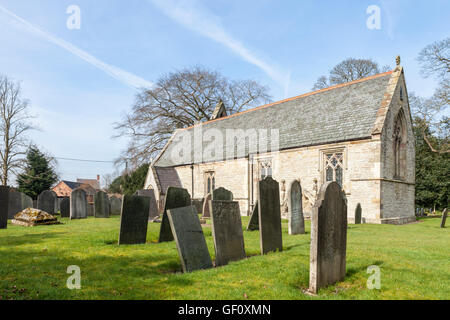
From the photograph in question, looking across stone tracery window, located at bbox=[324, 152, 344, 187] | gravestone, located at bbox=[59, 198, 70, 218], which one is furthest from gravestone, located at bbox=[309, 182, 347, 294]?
gravestone, located at bbox=[59, 198, 70, 218]

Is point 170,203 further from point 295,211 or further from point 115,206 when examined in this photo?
point 115,206

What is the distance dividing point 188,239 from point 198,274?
2.73 feet

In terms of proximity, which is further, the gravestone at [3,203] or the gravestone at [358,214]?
the gravestone at [358,214]

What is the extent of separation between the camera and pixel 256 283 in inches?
184

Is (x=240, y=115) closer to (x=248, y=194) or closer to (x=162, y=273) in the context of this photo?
(x=248, y=194)

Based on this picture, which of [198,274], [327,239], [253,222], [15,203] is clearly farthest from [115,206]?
[327,239]

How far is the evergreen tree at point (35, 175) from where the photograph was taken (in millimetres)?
28531

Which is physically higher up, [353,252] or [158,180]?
[158,180]

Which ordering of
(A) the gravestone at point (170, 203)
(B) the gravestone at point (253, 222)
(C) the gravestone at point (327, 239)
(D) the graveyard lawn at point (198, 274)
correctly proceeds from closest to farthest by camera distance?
(D) the graveyard lawn at point (198, 274) < (C) the gravestone at point (327, 239) < (A) the gravestone at point (170, 203) < (B) the gravestone at point (253, 222)

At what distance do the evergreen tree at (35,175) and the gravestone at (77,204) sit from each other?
14556 millimetres

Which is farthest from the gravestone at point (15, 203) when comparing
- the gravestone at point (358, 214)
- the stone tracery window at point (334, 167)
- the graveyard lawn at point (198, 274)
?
the gravestone at point (358, 214)

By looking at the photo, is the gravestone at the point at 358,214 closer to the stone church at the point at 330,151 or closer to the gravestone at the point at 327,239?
the stone church at the point at 330,151
